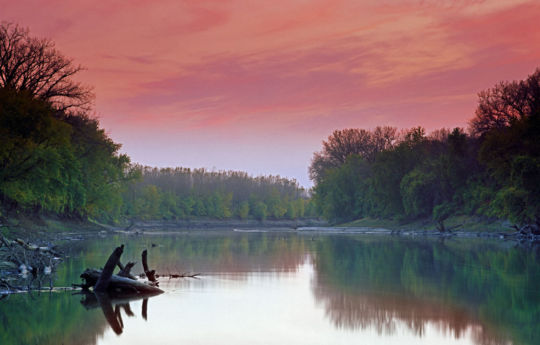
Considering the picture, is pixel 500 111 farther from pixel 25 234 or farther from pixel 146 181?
pixel 146 181

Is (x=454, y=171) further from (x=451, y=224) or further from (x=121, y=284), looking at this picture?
(x=121, y=284)

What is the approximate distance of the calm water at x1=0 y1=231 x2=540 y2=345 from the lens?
600 inches

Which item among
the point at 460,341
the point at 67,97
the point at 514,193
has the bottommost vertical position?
the point at 460,341

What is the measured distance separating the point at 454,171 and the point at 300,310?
227 feet

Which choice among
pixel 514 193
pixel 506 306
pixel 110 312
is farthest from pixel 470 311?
pixel 514 193

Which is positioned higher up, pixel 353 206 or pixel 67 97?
pixel 67 97

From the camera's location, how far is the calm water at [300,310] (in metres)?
15.2

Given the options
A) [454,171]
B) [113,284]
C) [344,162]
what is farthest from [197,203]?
[113,284]

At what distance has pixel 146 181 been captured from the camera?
19388 centimetres

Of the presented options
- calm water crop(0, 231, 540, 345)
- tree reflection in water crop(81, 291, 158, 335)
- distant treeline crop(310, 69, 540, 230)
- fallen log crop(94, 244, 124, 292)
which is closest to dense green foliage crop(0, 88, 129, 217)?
calm water crop(0, 231, 540, 345)

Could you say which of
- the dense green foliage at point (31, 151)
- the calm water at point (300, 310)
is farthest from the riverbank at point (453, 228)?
the dense green foliage at point (31, 151)

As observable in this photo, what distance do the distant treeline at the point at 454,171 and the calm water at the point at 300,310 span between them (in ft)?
107

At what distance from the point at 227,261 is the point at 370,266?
8506 mm

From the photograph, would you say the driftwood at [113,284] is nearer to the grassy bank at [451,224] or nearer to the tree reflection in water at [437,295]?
the tree reflection in water at [437,295]
